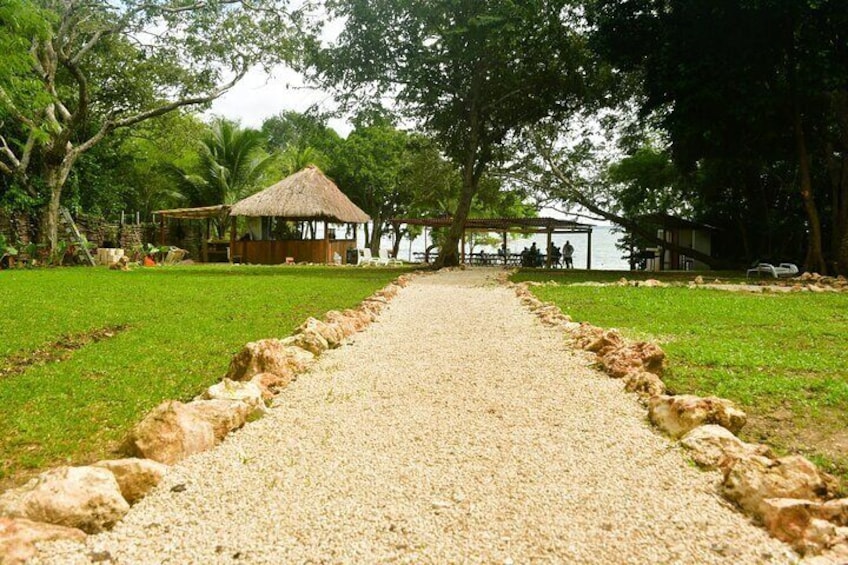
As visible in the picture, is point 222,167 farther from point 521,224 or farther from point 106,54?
point 521,224

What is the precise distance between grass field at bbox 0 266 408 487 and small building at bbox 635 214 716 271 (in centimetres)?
1798

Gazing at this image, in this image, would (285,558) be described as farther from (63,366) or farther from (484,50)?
(484,50)

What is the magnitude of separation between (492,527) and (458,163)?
22.5 meters

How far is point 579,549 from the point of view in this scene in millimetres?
2100

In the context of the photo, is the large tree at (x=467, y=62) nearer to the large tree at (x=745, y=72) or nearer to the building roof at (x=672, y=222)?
the large tree at (x=745, y=72)

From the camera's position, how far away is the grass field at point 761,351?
338 centimetres

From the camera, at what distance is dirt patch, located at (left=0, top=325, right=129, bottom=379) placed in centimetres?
480

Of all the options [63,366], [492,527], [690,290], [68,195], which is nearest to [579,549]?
[492,527]

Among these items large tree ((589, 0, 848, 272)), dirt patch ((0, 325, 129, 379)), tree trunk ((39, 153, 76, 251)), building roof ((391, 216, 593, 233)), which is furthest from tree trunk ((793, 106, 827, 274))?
tree trunk ((39, 153, 76, 251))

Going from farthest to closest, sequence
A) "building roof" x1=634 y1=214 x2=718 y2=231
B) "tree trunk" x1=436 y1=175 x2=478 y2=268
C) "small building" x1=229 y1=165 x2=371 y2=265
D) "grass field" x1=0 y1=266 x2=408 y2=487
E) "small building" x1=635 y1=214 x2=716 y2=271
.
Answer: "small building" x1=229 y1=165 x2=371 y2=265 < "small building" x1=635 y1=214 x2=716 y2=271 < "building roof" x1=634 y1=214 x2=718 y2=231 < "tree trunk" x1=436 y1=175 x2=478 y2=268 < "grass field" x1=0 y1=266 x2=408 y2=487

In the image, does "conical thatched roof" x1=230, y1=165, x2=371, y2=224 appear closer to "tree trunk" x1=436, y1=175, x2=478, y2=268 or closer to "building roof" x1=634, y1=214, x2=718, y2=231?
"tree trunk" x1=436, y1=175, x2=478, y2=268

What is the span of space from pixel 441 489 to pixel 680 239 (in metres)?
27.2

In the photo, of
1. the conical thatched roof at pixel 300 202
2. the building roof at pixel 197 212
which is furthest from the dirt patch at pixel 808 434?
the building roof at pixel 197 212

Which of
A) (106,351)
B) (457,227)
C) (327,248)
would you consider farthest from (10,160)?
(106,351)
